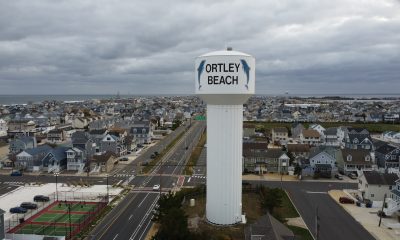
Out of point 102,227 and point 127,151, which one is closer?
point 102,227

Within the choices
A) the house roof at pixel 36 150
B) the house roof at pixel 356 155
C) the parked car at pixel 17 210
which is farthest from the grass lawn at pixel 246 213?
the house roof at pixel 36 150

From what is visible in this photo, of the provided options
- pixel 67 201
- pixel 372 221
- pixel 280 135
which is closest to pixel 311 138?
pixel 280 135

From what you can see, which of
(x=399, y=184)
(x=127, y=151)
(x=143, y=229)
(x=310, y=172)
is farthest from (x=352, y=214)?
(x=127, y=151)

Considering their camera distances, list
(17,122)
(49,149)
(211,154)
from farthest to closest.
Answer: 1. (17,122)
2. (49,149)
3. (211,154)

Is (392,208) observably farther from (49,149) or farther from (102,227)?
(49,149)

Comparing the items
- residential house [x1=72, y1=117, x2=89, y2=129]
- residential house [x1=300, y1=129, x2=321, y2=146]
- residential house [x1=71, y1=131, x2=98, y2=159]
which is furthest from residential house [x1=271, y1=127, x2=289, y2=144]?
residential house [x1=72, y1=117, x2=89, y2=129]

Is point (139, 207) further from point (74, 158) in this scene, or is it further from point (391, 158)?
point (391, 158)

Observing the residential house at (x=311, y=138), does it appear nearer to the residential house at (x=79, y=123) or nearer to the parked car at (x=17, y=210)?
the parked car at (x=17, y=210)
